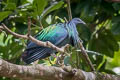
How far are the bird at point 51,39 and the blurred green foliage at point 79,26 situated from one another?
0.30 metres

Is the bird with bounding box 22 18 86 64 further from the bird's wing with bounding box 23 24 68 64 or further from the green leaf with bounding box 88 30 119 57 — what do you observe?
the green leaf with bounding box 88 30 119 57

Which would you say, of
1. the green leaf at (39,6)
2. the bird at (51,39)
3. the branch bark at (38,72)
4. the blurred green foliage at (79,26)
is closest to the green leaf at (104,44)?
the blurred green foliage at (79,26)

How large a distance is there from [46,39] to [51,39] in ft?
0.14

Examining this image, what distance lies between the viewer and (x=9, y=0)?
9.51 ft

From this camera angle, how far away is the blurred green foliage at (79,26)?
9.27 feet

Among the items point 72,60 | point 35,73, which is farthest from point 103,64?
point 35,73

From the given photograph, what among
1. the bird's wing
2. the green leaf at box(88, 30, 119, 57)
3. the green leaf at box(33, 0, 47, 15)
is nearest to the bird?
the bird's wing

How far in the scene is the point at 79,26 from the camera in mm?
3383

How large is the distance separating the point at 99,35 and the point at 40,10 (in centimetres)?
117

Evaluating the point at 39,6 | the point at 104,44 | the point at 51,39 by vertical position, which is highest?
the point at 39,6

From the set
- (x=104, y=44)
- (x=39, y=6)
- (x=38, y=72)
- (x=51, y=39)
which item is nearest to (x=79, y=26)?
(x=104, y=44)

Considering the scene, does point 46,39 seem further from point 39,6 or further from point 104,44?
point 104,44

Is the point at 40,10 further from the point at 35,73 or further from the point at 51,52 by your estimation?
the point at 35,73

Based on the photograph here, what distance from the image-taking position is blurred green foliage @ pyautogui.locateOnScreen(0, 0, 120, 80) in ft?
9.27
